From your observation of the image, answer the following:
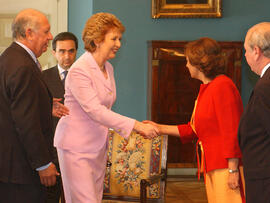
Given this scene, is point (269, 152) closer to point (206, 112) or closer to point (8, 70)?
point (206, 112)

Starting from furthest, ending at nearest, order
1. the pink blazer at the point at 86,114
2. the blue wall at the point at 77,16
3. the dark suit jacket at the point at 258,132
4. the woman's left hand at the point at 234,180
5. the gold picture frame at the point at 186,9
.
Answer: the blue wall at the point at 77,16
the gold picture frame at the point at 186,9
the woman's left hand at the point at 234,180
the pink blazer at the point at 86,114
the dark suit jacket at the point at 258,132

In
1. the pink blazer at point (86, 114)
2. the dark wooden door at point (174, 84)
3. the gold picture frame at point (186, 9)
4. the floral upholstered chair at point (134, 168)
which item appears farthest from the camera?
the gold picture frame at point (186, 9)

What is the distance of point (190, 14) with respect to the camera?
6.66 m

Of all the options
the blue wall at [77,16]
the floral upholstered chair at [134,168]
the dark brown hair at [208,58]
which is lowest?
the floral upholstered chair at [134,168]

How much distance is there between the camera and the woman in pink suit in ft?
9.17

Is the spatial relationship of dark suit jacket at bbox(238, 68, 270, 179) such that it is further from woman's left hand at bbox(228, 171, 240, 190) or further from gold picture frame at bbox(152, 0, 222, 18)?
gold picture frame at bbox(152, 0, 222, 18)

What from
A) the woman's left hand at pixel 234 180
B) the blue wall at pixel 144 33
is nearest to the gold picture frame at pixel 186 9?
the blue wall at pixel 144 33

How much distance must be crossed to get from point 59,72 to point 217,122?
5.17 ft

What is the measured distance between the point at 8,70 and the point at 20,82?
9 centimetres

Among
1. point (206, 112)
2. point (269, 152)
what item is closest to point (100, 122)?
point (206, 112)

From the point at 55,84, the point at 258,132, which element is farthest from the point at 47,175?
the point at 55,84

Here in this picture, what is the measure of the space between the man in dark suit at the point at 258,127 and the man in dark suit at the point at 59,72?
1750 millimetres

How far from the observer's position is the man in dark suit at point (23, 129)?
242 centimetres

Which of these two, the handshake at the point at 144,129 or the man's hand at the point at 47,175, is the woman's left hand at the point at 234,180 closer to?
the handshake at the point at 144,129
